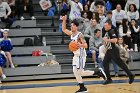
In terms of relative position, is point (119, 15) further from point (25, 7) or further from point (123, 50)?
point (25, 7)

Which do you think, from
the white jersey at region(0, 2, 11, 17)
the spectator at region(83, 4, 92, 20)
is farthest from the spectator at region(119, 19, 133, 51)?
the white jersey at region(0, 2, 11, 17)

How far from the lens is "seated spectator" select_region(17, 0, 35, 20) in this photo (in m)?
14.3

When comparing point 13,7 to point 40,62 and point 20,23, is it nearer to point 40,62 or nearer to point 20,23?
point 20,23

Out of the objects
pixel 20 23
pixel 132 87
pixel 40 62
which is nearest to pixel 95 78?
pixel 40 62

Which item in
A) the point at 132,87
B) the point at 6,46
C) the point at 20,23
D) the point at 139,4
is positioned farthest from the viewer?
the point at 139,4

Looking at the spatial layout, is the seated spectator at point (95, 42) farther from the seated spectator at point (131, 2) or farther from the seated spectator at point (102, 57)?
the seated spectator at point (131, 2)

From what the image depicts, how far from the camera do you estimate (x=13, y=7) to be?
1429 cm

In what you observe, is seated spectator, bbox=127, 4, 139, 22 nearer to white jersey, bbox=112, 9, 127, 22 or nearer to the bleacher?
white jersey, bbox=112, 9, 127, 22

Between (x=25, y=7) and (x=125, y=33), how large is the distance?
449cm

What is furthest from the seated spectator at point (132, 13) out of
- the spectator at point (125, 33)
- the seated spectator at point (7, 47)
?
the seated spectator at point (7, 47)

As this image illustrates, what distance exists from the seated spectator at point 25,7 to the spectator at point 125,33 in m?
3.88

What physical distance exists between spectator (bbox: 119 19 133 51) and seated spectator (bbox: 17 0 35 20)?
153 inches

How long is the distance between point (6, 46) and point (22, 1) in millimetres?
3369

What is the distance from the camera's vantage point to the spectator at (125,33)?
13305 mm
